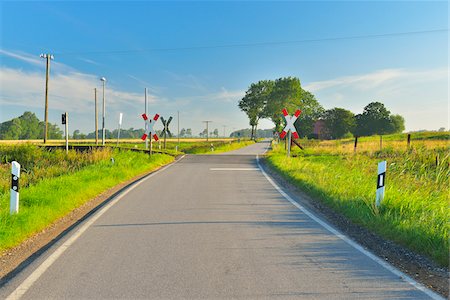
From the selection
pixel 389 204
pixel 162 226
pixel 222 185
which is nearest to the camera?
pixel 162 226

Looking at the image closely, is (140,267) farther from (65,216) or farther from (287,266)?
(65,216)

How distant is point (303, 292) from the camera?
12.3 ft

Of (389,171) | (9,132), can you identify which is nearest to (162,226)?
(389,171)

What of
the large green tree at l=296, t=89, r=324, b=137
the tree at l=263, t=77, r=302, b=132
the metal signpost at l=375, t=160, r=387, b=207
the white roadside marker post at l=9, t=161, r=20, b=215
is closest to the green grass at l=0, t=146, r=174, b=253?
the white roadside marker post at l=9, t=161, r=20, b=215

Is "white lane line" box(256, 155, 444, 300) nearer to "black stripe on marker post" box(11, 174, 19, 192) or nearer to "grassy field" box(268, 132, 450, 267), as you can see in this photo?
"grassy field" box(268, 132, 450, 267)

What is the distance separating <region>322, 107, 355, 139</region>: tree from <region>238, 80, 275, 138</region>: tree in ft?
57.4

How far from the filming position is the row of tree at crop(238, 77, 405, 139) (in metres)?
76.4

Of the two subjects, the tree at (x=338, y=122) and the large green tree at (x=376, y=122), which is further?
the large green tree at (x=376, y=122)

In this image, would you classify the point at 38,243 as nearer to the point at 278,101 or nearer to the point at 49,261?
the point at 49,261

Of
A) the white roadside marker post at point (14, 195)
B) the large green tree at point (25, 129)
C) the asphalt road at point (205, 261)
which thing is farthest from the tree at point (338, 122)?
the large green tree at point (25, 129)

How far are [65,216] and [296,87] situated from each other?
7220 centimetres

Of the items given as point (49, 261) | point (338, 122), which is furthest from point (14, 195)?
point (338, 122)

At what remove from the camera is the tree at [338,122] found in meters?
87.2

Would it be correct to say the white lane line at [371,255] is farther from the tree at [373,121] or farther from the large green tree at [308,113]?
the tree at [373,121]
